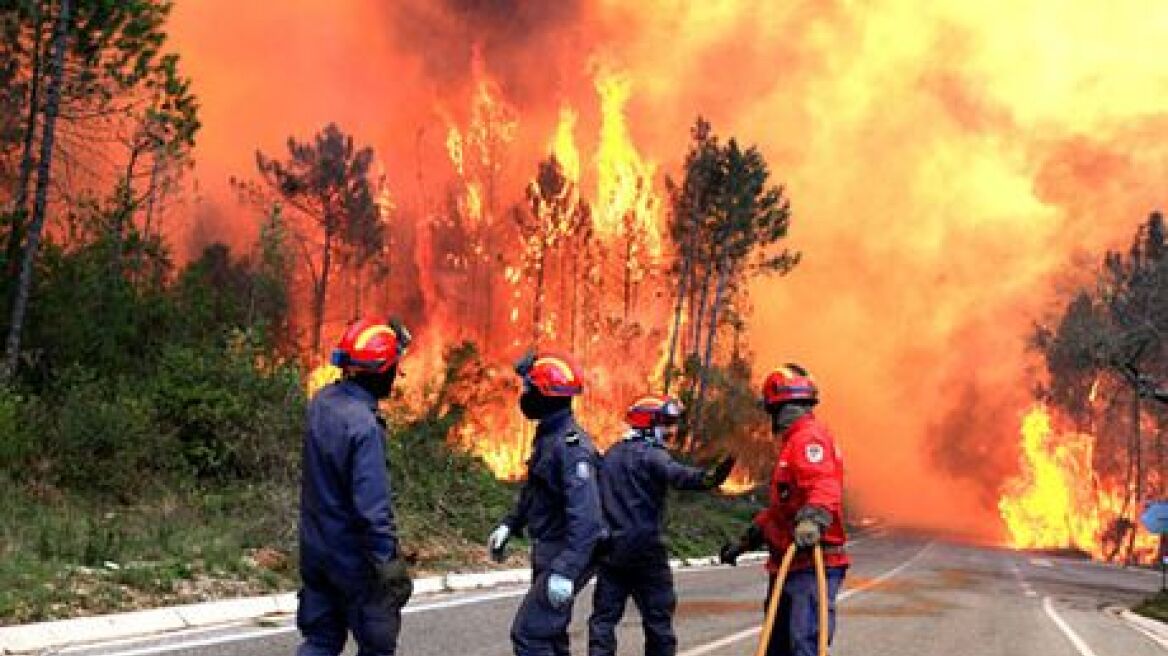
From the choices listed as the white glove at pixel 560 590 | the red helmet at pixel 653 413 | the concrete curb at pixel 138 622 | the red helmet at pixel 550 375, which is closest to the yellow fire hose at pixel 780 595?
the white glove at pixel 560 590

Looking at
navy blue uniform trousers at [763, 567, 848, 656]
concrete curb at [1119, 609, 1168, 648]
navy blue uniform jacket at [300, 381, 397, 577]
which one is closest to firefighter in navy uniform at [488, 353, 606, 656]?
navy blue uniform trousers at [763, 567, 848, 656]

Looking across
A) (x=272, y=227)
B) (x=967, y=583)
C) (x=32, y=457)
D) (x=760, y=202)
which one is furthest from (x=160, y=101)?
(x=272, y=227)

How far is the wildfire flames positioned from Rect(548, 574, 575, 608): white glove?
5926 centimetres

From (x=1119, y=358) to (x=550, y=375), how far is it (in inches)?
1349

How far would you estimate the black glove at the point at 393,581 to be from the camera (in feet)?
15.2

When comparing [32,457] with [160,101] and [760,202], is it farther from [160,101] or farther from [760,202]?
[760,202]

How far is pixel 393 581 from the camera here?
4645mm

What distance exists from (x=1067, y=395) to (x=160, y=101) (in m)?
58.1

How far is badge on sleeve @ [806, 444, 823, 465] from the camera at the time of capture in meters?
6.16

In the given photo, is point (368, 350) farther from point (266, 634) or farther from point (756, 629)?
point (756, 629)

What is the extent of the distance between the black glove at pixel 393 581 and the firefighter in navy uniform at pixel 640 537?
114 inches

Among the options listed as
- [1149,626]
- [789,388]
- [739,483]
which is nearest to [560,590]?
[789,388]

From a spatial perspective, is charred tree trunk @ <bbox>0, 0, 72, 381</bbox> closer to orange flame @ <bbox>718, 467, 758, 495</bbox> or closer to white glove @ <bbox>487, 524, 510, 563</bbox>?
white glove @ <bbox>487, 524, 510, 563</bbox>

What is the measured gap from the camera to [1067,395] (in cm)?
6588
